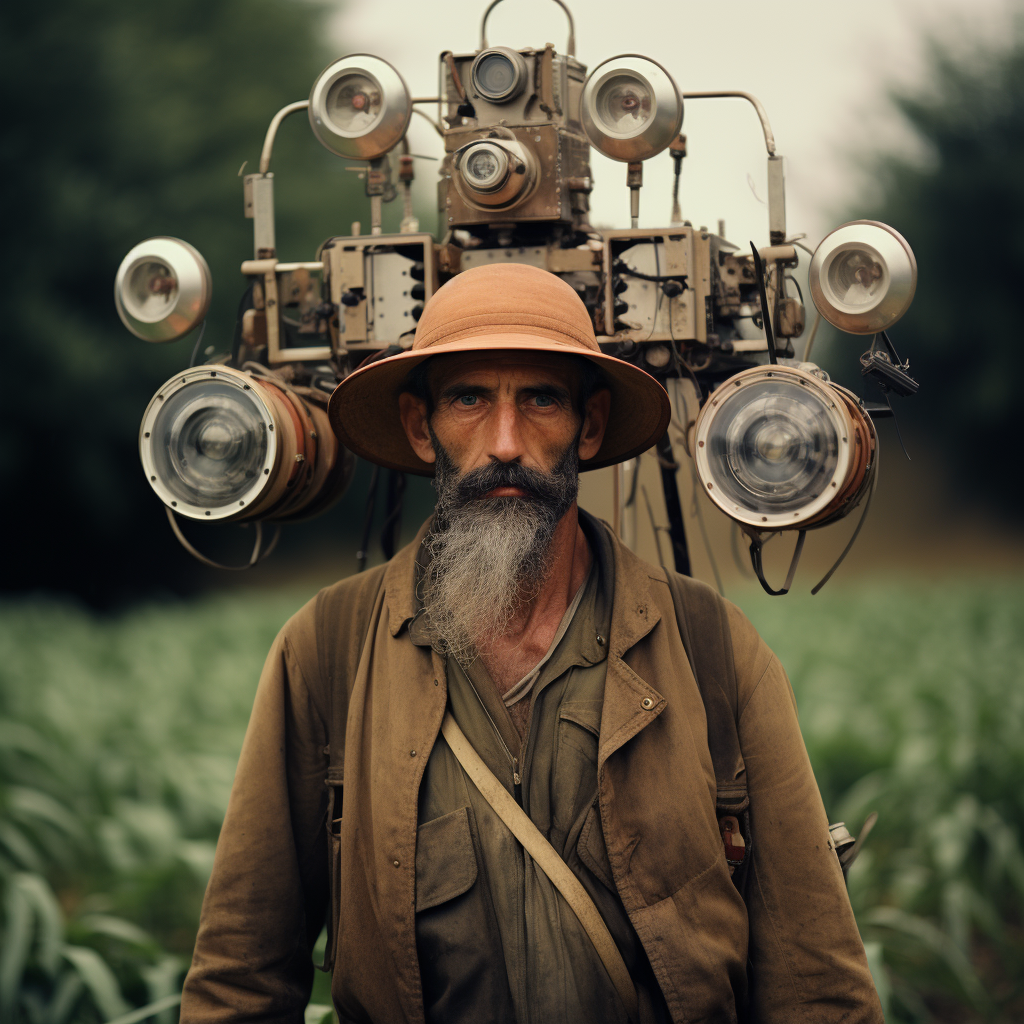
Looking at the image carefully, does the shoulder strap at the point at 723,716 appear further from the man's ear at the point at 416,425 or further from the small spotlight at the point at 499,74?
the small spotlight at the point at 499,74

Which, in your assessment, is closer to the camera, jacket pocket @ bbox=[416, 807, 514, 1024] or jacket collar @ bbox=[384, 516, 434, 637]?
jacket pocket @ bbox=[416, 807, 514, 1024]

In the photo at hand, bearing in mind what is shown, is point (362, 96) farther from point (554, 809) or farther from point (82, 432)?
point (82, 432)

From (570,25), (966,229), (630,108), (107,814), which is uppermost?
(966,229)

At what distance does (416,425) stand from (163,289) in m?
0.83

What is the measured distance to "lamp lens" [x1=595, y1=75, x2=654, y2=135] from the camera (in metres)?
2.91

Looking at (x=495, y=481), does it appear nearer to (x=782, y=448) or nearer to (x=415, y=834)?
(x=782, y=448)

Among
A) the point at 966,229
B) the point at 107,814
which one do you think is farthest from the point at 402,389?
the point at 966,229

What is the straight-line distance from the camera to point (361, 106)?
311cm

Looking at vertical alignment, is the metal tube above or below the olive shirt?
above

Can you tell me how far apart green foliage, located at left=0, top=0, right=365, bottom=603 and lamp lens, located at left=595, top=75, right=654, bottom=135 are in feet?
41.3

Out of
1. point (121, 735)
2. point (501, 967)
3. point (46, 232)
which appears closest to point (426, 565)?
point (501, 967)

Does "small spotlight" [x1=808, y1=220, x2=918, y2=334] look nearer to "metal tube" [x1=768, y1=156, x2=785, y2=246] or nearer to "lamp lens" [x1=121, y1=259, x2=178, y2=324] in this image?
"metal tube" [x1=768, y1=156, x2=785, y2=246]

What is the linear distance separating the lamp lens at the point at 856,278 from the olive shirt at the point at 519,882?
1062 millimetres

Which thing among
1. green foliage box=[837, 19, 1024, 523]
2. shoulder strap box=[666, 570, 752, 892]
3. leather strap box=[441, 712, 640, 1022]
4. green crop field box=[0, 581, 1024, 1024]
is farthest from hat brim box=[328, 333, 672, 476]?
green foliage box=[837, 19, 1024, 523]
